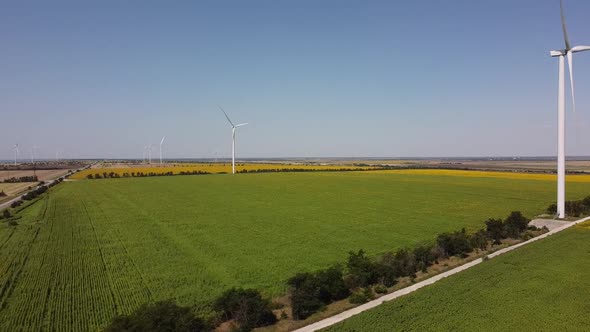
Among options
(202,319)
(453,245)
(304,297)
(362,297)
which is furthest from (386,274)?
(202,319)

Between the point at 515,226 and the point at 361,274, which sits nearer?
the point at 361,274

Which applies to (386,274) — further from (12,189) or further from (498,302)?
(12,189)

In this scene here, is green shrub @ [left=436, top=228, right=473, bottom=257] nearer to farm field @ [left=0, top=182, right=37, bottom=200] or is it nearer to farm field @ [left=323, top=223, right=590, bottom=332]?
farm field @ [left=323, top=223, right=590, bottom=332]

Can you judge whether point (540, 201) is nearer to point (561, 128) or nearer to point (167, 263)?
point (561, 128)

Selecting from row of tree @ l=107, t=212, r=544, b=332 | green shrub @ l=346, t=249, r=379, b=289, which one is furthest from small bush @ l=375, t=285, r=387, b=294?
green shrub @ l=346, t=249, r=379, b=289

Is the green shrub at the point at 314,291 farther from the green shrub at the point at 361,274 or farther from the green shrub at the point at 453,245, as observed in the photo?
the green shrub at the point at 453,245

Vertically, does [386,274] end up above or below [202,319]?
above
